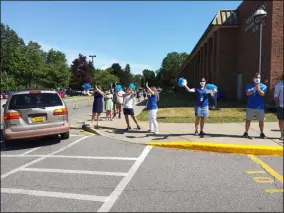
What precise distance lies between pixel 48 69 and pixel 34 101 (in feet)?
194

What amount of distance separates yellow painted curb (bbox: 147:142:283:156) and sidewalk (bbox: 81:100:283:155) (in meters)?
0.03

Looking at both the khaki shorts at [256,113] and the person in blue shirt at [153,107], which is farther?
the person in blue shirt at [153,107]

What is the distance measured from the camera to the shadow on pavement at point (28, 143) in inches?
298

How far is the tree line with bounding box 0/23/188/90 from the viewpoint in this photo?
8.26m

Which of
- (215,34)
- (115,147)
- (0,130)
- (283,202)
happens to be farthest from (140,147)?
(215,34)

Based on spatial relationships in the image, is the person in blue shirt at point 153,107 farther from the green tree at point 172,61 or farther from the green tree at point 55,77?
the green tree at point 172,61

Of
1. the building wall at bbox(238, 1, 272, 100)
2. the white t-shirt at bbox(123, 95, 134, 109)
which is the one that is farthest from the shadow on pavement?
the building wall at bbox(238, 1, 272, 100)

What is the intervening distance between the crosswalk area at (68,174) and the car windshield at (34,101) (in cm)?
111

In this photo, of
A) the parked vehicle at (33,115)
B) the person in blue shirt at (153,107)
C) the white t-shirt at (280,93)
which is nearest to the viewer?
the white t-shirt at (280,93)

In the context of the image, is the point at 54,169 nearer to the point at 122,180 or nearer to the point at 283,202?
the point at 122,180

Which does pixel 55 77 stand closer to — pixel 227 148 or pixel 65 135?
pixel 65 135

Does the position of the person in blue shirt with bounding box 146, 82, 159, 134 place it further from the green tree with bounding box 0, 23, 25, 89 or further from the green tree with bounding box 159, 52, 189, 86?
the green tree with bounding box 159, 52, 189, 86

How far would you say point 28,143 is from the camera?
817 cm

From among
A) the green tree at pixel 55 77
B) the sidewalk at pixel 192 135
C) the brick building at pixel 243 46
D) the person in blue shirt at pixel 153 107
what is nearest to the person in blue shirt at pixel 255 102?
the sidewalk at pixel 192 135
